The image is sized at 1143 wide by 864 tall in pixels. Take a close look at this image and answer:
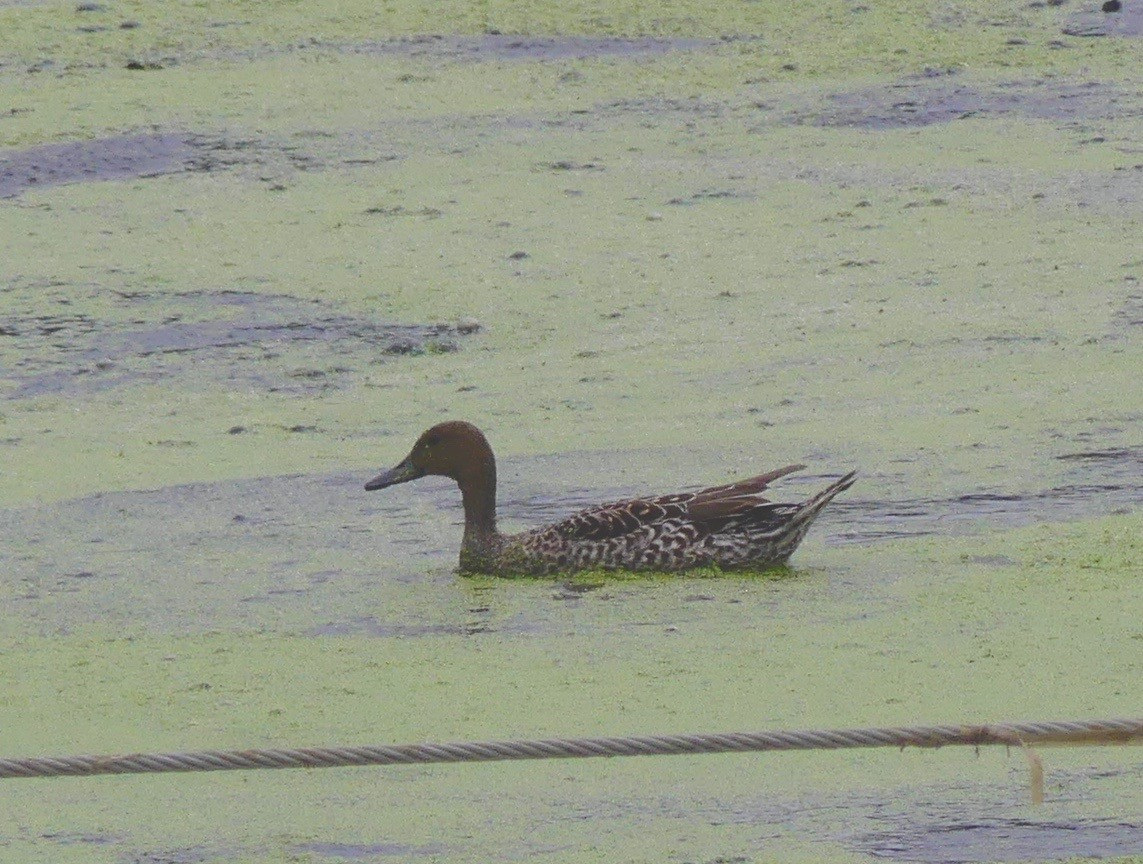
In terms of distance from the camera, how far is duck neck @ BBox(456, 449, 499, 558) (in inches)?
253

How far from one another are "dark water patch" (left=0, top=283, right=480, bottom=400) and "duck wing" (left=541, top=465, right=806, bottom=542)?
2012 mm

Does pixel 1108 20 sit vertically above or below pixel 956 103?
above

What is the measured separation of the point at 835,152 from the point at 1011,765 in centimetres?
630

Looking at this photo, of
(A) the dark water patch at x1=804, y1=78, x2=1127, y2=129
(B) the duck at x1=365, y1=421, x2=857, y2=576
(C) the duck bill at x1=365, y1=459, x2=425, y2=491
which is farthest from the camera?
(A) the dark water patch at x1=804, y1=78, x2=1127, y2=129

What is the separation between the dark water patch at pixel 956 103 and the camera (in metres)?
11.1

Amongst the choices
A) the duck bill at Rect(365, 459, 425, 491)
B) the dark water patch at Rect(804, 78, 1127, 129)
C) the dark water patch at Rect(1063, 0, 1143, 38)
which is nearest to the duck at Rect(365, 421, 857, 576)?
the duck bill at Rect(365, 459, 425, 491)

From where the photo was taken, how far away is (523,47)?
12805 mm

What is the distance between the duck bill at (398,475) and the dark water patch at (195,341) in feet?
4.54

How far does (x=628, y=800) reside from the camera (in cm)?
458

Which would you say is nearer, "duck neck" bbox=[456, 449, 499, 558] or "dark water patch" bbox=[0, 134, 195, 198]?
"duck neck" bbox=[456, 449, 499, 558]

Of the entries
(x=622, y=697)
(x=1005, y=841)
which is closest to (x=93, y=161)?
(x=622, y=697)

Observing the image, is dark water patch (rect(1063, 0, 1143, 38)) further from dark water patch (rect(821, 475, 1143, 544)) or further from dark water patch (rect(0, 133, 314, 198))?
dark water patch (rect(821, 475, 1143, 544))

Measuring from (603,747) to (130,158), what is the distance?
25.7ft

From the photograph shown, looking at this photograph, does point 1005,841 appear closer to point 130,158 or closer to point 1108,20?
point 130,158
